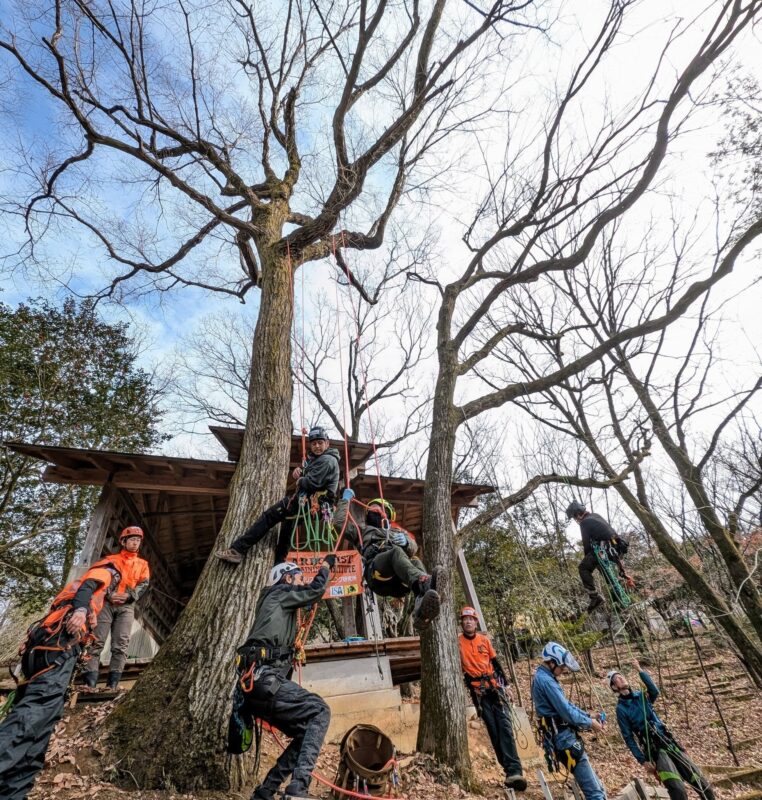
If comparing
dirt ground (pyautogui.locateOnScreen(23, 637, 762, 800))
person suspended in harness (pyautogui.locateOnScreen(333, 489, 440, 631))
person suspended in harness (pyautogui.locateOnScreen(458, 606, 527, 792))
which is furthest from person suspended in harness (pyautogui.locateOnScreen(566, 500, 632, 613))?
person suspended in harness (pyautogui.locateOnScreen(333, 489, 440, 631))

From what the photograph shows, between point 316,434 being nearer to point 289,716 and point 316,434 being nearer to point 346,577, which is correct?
point 289,716

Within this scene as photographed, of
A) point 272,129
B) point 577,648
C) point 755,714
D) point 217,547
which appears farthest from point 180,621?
point 755,714

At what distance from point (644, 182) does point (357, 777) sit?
8.54 m

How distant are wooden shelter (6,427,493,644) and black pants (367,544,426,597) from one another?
460 cm

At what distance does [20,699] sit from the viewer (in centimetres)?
296

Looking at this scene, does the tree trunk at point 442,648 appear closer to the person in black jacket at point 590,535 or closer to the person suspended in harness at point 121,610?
the person in black jacket at point 590,535

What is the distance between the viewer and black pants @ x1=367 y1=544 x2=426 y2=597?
159 inches

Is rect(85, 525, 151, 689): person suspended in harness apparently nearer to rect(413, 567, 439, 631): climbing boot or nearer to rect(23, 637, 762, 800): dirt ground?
rect(23, 637, 762, 800): dirt ground

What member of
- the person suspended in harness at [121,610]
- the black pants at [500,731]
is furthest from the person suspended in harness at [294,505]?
the black pants at [500,731]

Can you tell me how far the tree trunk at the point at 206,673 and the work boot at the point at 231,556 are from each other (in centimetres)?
7

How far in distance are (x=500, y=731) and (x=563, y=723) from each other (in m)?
0.82

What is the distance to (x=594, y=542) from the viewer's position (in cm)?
602

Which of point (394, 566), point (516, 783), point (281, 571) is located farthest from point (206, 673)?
point (516, 783)

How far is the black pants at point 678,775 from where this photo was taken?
5016 mm
